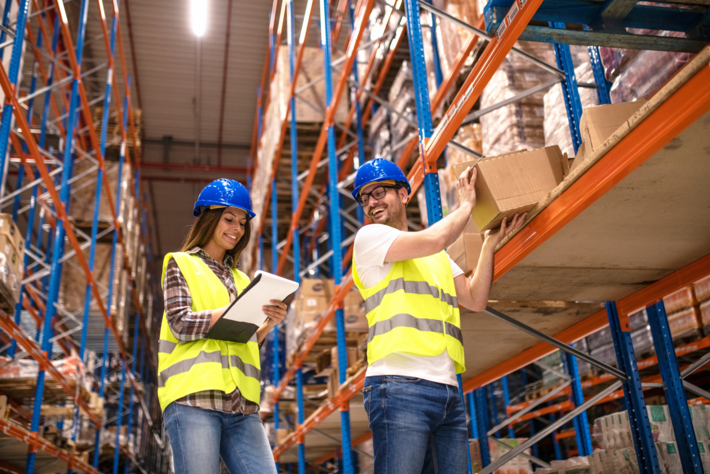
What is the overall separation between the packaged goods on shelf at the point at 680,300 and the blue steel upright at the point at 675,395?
5.48 feet

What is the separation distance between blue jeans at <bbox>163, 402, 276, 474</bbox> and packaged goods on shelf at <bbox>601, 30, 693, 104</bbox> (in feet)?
7.89

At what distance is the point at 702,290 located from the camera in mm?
4914

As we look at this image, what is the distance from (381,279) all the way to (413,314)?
0.20 metres

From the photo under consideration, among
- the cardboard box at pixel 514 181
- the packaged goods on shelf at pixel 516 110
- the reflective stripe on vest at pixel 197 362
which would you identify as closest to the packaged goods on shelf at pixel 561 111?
the packaged goods on shelf at pixel 516 110

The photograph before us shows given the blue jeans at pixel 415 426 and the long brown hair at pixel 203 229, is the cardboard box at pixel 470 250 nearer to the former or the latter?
the blue jeans at pixel 415 426

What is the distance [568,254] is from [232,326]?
1367 millimetres

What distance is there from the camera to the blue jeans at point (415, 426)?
1.97 meters

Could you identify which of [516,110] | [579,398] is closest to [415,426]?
[516,110]

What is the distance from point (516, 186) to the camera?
2.43 metres

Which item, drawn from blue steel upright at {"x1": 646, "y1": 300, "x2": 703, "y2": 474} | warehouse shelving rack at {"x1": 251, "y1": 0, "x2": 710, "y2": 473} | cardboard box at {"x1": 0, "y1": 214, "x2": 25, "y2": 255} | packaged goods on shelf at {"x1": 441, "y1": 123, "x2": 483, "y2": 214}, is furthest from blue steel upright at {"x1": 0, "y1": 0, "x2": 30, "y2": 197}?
blue steel upright at {"x1": 646, "y1": 300, "x2": 703, "y2": 474}

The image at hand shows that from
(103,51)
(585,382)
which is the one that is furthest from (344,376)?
(103,51)

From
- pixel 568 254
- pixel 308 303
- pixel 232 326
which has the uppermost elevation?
pixel 308 303

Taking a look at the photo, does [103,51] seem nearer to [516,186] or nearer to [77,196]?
[77,196]

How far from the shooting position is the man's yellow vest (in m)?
2.14
